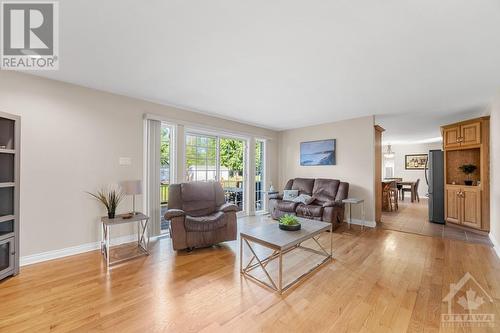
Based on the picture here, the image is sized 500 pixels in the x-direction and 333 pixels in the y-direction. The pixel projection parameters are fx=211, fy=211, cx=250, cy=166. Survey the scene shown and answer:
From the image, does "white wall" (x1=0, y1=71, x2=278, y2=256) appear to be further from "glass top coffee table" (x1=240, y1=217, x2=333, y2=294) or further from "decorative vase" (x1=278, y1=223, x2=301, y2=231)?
"decorative vase" (x1=278, y1=223, x2=301, y2=231)

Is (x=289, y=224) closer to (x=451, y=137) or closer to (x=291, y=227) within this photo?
(x=291, y=227)

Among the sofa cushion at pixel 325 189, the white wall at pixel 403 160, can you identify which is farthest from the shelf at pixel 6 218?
the white wall at pixel 403 160

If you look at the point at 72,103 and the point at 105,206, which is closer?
the point at 72,103

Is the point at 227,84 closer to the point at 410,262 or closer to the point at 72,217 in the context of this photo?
the point at 72,217

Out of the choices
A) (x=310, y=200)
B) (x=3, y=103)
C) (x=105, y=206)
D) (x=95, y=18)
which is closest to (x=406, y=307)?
(x=310, y=200)

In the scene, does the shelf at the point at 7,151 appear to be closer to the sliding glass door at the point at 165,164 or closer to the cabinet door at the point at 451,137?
the sliding glass door at the point at 165,164

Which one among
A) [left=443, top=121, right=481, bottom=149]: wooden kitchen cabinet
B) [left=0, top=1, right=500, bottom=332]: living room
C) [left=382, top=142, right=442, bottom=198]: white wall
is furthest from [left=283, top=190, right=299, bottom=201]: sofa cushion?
[left=382, top=142, right=442, bottom=198]: white wall

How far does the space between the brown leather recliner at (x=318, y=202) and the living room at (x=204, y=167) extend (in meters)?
0.05

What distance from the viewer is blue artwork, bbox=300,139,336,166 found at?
521cm

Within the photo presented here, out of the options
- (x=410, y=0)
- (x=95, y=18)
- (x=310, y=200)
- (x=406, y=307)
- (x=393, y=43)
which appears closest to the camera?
(x=410, y=0)

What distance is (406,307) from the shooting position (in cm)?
186

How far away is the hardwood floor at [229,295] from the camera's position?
5.49 ft

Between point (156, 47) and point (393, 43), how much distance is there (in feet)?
7.53

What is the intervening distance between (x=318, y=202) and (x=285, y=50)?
3474 millimetres
